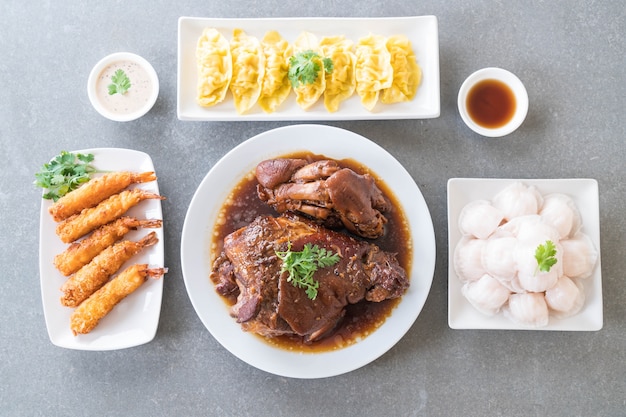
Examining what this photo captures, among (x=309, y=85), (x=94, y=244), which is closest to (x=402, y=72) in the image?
(x=309, y=85)

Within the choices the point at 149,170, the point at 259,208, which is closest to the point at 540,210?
the point at 259,208

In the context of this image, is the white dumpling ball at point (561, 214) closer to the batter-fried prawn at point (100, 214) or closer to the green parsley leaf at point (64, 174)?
the batter-fried prawn at point (100, 214)

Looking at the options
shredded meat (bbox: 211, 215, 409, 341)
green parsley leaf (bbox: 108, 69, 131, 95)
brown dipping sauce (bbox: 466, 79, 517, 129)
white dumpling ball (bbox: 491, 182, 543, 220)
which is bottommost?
shredded meat (bbox: 211, 215, 409, 341)

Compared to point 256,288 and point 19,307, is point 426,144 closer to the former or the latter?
point 256,288

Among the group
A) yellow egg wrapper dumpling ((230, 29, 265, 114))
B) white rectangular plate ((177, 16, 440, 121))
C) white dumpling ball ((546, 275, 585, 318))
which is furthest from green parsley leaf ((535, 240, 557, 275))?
yellow egg wrapper dumpling ((230, 29, 265, 114))

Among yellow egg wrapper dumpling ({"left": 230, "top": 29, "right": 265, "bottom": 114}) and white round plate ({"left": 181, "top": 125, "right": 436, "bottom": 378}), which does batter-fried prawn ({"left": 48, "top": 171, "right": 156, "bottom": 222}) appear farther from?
yellow egg wrapper dumpling ({"left": 230, "top": 29, "right": 265, "bottom": 114})

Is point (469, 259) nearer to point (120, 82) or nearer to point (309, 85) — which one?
point (309, 85)

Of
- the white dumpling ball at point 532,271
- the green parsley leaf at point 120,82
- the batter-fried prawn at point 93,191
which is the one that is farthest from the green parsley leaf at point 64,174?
the white dumpling ball at point 532,271
